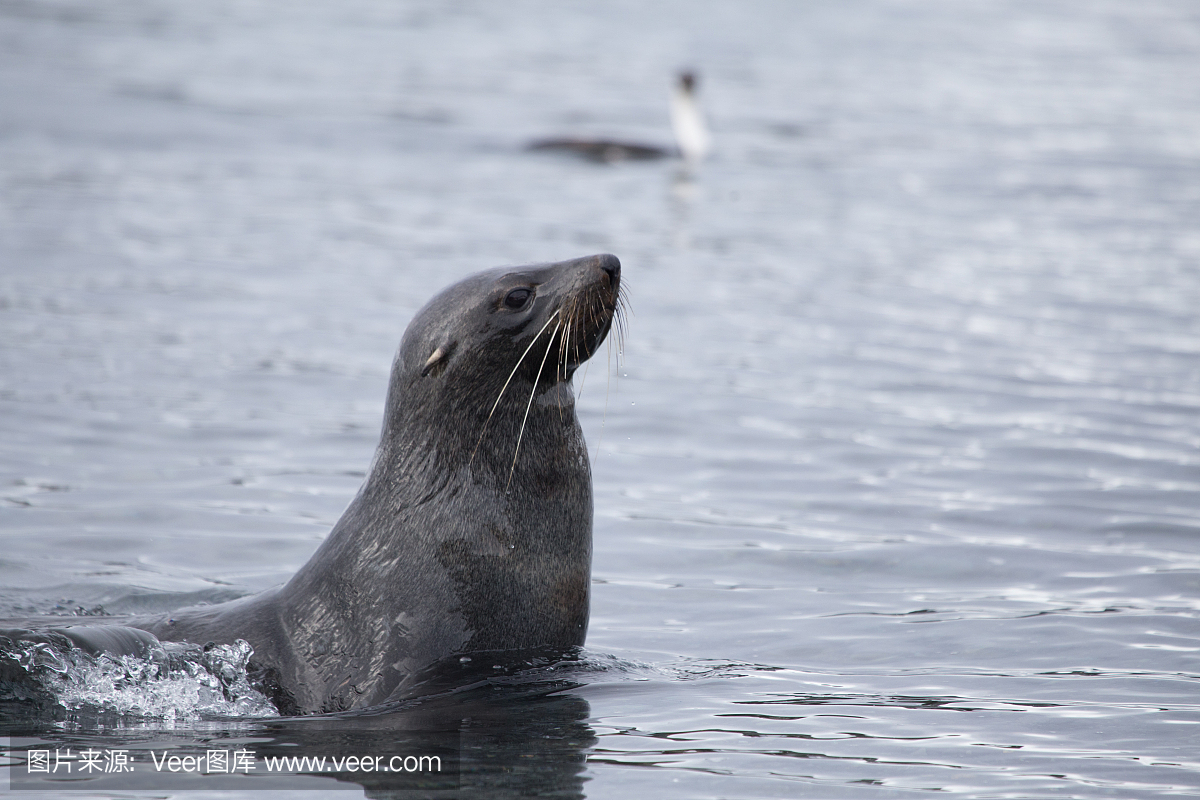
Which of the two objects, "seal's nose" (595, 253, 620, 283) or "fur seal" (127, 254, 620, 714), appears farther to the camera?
"seal's nose" (595, 253, 620, 283)

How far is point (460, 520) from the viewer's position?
19.6 feet

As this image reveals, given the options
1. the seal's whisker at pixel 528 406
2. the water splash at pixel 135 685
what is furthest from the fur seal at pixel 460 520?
the water splash at pixel 135 685

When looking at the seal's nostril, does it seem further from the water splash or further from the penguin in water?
the penguin in water

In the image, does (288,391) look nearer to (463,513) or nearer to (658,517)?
(658,517)

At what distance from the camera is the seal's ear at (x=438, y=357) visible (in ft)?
19.8

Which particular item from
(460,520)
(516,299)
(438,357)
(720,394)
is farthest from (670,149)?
(460,520)

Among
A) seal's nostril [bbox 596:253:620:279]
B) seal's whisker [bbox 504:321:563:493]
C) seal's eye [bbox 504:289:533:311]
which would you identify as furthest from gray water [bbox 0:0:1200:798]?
seal's nostril [bbox 596:253:620:279]

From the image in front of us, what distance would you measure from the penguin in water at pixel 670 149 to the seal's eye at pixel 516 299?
15801mm

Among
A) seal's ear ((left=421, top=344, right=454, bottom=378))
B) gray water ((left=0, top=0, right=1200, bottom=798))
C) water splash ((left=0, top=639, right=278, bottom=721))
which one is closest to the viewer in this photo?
water splash ((left=0, top=639, right=278, bottom=721))

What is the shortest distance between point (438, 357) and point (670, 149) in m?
17.4

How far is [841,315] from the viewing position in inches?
540

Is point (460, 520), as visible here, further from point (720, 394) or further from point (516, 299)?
point (720, 394)

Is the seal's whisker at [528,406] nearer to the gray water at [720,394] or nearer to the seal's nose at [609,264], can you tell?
the seal's nose at [609,264]

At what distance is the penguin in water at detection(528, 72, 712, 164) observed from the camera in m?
21.7
